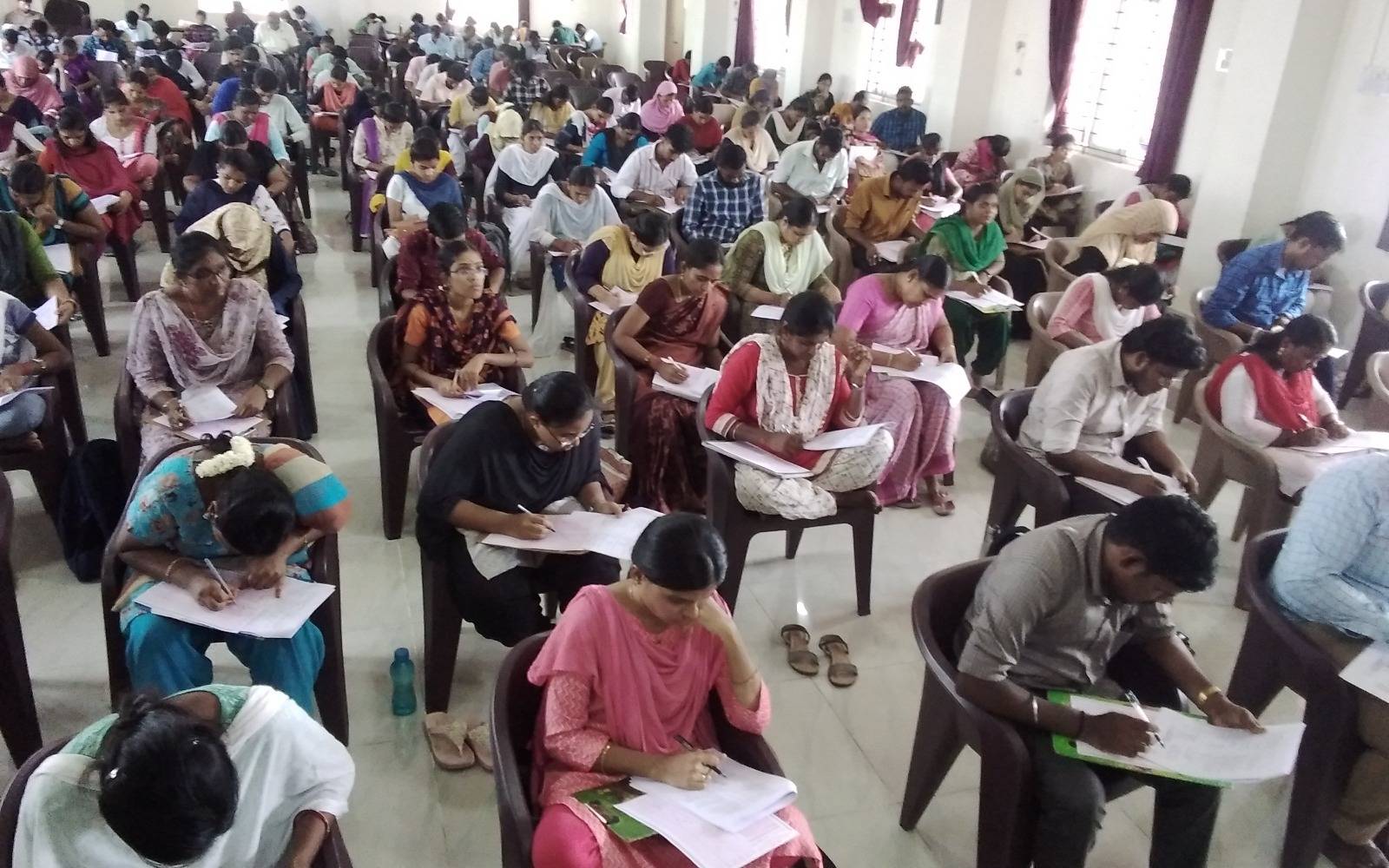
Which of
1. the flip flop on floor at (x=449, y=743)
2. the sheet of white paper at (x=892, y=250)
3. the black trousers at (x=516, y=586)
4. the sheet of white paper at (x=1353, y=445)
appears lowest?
the flip flop on floor at (x=449, y=743)

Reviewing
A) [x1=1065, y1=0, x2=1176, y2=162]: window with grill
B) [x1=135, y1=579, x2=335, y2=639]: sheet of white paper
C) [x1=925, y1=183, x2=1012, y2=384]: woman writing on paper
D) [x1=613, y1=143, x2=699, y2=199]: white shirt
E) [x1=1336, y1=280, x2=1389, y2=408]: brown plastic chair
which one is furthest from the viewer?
[x1=1065, y1=0, x2=1176, y2=162]: window with grill

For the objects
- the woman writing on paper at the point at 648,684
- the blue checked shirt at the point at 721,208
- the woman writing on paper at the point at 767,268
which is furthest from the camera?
the blue checked shirt at the point at 721,208

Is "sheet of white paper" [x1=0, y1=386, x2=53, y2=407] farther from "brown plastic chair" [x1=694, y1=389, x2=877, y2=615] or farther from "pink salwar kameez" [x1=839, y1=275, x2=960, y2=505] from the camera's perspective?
"pink salwar kameez" [x1=839, y1=275, x2=960, y2=505]

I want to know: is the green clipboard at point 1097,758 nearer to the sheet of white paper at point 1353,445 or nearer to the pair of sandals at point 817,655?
the pair of sandals at point 817,655

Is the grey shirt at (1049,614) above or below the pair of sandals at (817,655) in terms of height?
above

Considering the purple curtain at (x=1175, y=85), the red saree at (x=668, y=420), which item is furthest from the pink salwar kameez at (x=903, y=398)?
the purple curtain at (x=1175, y=85)

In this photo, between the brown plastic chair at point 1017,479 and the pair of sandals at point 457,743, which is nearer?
the pair of sandals at point 457,743

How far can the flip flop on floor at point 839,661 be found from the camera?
9.07 feet

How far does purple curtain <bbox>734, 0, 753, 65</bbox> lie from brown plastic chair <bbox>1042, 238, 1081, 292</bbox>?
8812mm

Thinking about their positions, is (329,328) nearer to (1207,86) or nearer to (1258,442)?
(1258,442)

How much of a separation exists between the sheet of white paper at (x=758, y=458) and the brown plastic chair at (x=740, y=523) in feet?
0.14

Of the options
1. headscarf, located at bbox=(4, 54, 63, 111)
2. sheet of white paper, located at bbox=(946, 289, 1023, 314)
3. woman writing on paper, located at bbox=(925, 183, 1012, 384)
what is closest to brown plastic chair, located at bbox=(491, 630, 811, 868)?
sheet of white paper, located at bbox=(946, 289, 1023, 314)

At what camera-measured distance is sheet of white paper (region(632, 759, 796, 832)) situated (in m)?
1.55

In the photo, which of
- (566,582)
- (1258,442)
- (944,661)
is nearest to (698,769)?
(944,661)
